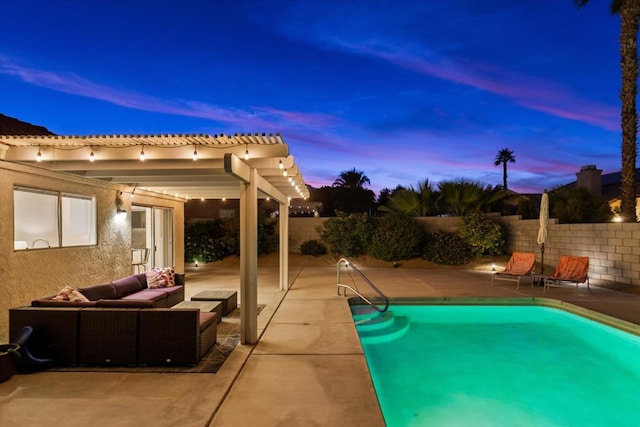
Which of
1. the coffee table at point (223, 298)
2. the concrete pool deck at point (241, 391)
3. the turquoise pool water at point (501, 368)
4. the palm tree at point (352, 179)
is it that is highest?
the palm tree at point (352, 179)

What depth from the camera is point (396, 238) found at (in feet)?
47.7

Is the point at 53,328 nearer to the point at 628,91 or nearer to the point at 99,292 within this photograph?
the point at 99,292

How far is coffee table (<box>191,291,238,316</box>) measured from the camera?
6.50 metres

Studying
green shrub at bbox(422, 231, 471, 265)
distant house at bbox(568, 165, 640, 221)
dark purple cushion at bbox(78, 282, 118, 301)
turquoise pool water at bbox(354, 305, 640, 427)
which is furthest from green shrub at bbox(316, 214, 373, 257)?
Result: distant house at bbox(568, 165, 640, 221)

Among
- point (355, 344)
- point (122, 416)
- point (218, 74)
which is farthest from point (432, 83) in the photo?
point (122, 416)

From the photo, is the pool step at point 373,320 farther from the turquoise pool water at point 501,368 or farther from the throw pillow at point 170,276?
the throw pillow at point 170,276

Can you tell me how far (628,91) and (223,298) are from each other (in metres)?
11.7

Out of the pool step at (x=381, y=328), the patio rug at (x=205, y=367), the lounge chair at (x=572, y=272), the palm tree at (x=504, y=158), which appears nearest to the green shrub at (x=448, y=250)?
the lounge chair at (x=572, y=272)

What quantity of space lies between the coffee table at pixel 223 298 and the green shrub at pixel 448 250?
9.54 meters

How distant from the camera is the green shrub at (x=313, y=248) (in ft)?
51.8

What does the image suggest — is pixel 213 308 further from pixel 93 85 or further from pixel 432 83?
pixel 432 83

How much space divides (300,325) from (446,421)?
260cm

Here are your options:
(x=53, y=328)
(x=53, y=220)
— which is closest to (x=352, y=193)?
(x=53, y=220)

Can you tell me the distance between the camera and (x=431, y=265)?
48.0 feet
